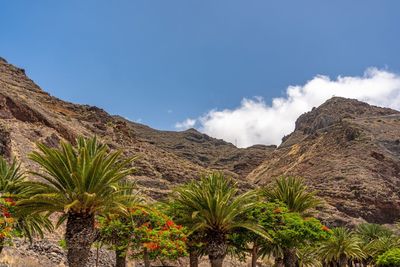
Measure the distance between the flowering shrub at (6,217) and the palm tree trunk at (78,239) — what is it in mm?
2011

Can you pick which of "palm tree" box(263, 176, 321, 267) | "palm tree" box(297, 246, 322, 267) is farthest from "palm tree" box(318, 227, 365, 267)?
"palm tree" box(263, 176, 321, 267)

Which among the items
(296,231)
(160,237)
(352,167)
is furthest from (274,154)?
(160,237)

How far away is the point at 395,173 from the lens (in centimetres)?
10375

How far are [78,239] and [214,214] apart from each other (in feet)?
30.9

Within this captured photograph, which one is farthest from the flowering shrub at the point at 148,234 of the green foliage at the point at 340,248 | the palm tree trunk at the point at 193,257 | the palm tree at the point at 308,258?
the palm tree at the point at 308,258

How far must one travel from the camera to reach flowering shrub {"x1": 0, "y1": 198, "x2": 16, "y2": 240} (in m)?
13.6

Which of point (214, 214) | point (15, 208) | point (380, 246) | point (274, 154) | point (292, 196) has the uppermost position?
point (274, 154)

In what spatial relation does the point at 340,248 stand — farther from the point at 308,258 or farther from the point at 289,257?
the point at 289,257

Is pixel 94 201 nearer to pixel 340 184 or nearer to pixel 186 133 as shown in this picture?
pixel 340 184

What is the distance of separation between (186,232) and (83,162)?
390 inches

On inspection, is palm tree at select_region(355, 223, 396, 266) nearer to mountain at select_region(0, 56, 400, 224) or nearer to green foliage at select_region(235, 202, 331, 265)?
mountain at select_region(0, 56, 400, 224)

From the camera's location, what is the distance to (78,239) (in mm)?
14617

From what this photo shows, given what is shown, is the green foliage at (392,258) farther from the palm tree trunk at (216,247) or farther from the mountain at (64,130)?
the mountain at (64,130)

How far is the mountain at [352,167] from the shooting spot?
9069 cm
